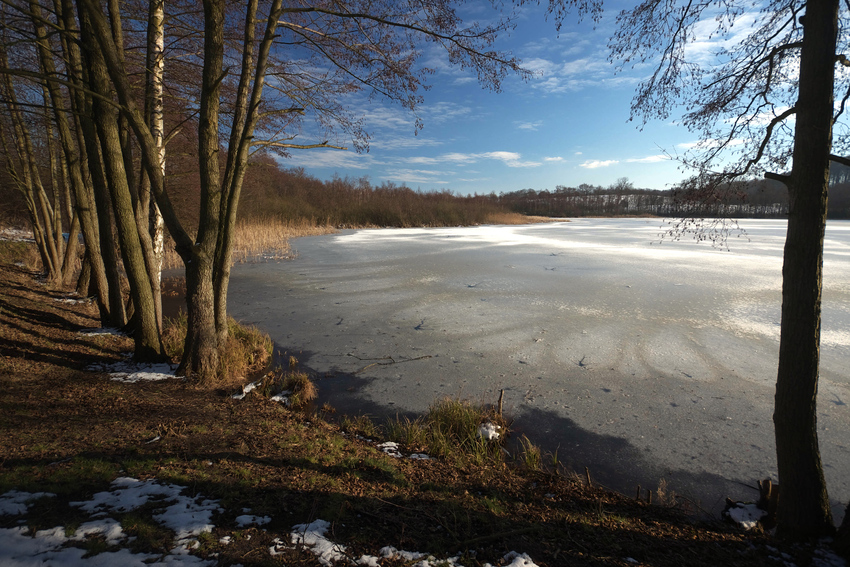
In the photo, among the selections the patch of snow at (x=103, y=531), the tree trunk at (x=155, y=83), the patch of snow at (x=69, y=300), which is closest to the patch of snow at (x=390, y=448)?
the patch of snow at (x=103, y=531)

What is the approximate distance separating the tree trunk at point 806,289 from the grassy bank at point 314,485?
279mm

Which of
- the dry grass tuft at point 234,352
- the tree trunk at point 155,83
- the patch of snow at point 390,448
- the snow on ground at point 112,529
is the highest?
the tree trunk at point 155,83

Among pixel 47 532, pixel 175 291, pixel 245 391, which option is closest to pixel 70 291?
pixel 175 291

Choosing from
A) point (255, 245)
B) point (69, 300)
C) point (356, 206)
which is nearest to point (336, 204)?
point (356, 206)

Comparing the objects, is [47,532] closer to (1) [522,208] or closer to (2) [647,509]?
(2) [647,509]

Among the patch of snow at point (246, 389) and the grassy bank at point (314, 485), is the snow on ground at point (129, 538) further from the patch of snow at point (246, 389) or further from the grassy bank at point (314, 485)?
the patch of snow at point (246, 389)

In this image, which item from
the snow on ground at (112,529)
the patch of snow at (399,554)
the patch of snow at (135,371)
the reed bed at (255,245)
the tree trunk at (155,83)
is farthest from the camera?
the reed bed at (255,245)

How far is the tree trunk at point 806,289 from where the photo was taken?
7.18 feet

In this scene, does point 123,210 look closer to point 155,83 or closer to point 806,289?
point 155,83

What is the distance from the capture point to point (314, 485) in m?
2.38

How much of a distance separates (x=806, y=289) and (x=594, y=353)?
10.4 ft

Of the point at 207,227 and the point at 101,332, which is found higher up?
the point at 207,227

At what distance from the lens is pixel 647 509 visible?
2.57 metres

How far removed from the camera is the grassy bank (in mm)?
1899
